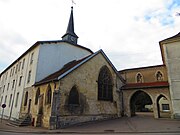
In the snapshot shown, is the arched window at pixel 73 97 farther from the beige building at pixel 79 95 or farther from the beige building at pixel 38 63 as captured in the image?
the beige building at pixel 38 63

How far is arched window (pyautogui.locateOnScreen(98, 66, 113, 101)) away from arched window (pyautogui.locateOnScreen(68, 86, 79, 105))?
339 centimetres

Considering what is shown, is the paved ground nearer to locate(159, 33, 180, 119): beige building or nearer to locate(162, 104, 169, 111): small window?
locate(159, 33, 180, 119): beige building

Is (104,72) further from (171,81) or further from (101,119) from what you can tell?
(171,81)

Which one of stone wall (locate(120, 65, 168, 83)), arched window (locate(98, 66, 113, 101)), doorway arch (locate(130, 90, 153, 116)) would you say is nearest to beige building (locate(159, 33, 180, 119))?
doorway arch (locate(130, 90, 153, 116))

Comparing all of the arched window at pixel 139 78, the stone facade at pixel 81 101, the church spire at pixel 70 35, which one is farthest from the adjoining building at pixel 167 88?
the church spire at pixel 70 35

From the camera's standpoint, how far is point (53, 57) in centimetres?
2097

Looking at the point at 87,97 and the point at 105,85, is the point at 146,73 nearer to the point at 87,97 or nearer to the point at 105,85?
the point at 105,85

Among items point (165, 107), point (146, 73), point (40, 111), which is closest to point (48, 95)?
point (40, 111)

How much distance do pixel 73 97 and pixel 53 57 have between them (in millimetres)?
8023

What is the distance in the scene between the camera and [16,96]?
74.9ft

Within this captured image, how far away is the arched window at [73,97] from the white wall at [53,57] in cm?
570

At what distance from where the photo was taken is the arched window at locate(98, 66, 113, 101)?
59.7 ft

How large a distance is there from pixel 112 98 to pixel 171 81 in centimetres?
700

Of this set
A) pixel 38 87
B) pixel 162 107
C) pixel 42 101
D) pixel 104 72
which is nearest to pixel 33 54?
pixel 38 87
